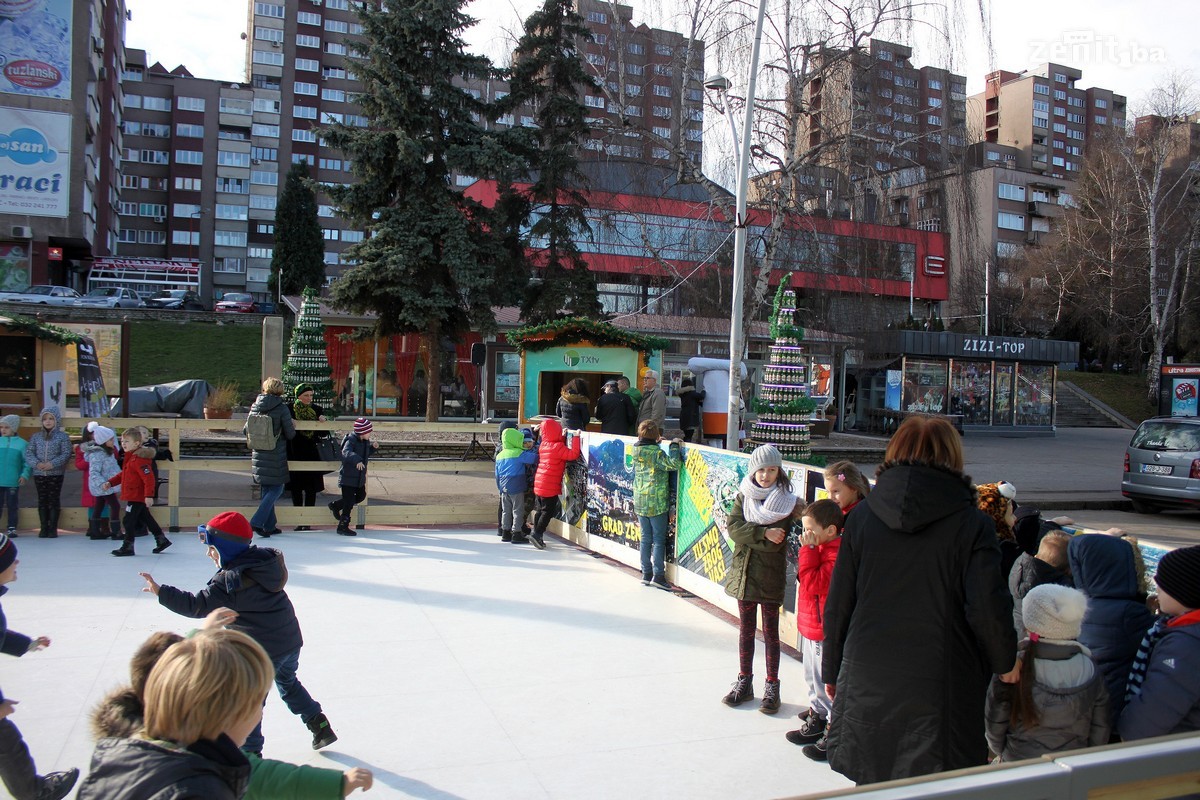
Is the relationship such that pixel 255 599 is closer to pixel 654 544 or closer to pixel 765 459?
pixel 765 459

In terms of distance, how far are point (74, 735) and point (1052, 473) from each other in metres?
21.0

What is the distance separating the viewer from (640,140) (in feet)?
69.9

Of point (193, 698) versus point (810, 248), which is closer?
point (193, 698)

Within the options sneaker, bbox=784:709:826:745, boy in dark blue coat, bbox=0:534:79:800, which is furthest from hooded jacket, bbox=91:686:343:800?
sneaker, bbox=784:709:826:745

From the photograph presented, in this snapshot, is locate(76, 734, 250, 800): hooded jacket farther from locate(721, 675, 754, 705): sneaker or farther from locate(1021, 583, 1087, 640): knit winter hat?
locate(721, 675, 754, 705): sneaker

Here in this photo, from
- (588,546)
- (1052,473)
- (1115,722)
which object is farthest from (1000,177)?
(1115,722)

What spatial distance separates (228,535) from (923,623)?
9.90 feet

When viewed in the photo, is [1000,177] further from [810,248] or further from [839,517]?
[839,517]

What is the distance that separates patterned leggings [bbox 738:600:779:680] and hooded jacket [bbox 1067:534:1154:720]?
1.91 m

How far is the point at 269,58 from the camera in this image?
80625 millimetres

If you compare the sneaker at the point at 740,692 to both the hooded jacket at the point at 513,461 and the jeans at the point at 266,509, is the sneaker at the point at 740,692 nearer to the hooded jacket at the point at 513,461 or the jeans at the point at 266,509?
the hooded jacket at the point at 513,461

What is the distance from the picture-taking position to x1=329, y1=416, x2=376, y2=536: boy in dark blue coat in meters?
9.78

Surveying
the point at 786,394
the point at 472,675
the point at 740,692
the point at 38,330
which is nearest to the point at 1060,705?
the point at 740,692

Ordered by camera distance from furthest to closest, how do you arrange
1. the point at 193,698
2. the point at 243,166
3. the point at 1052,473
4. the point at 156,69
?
1. the point at 156,69
2. the point at 243,166
3. the point at 1052,473
4. the point at 193,698
